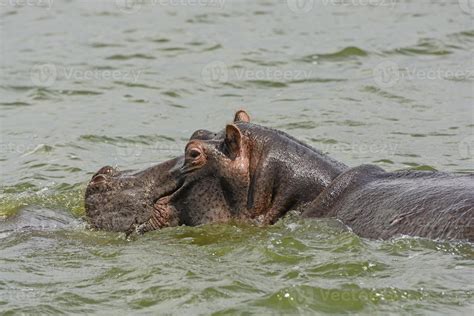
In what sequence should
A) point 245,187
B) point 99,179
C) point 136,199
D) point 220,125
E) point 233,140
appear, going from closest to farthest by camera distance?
point 233,140, point 245,187, point 136,199, point 99,179, point 220,125

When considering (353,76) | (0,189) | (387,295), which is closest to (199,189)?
(387,295)

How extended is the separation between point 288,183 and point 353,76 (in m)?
8.49

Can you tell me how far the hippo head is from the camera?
9.20 metres

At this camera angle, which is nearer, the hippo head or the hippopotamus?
the hippopotamus

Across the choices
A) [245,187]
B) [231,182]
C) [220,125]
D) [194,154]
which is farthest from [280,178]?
[220,125]

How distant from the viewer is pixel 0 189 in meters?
12.0

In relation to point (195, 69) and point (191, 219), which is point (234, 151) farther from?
point (195, 69)

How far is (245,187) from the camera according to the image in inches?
365

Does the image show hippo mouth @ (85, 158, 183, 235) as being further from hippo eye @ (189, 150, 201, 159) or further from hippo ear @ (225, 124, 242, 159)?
hippo ear @ (225, 124, 242, 159)

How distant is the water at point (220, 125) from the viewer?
25.5 ft

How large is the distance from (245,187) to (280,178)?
0.99ft

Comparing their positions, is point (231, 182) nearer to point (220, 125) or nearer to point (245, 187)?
point (245, 187)

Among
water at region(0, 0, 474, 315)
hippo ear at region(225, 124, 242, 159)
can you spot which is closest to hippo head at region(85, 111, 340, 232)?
hippo ear at region(225, 124, 242, 159)

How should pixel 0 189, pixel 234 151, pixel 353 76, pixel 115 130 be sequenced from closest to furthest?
pixel 234 151 → pixel 0 189 → pixel 115 130 → pixel 353 76
